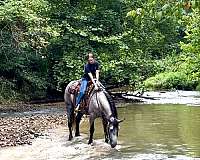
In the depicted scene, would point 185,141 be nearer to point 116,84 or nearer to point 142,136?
point 142,136

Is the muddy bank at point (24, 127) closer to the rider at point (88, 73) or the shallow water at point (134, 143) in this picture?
the shallow water at point (134, 143)

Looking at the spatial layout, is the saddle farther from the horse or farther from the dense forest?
the dense forest

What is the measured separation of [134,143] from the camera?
12.0 metres

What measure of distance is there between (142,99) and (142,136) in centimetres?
1248

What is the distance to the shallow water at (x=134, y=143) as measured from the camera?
10539 mm

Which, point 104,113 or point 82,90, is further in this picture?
point 82,90

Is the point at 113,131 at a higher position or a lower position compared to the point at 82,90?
lower

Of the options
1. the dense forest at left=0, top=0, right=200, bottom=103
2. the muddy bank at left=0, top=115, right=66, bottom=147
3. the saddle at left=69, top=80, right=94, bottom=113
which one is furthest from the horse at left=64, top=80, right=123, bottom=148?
the dense forest at left=0, top=0, right=200, bottom=103

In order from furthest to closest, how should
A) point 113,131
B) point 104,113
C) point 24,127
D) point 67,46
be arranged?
point 67,46, point 24,127, point 104,113, point 113,131

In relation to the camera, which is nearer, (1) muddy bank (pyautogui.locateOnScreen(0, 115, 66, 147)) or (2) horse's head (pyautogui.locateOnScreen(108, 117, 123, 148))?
(2) horse's head (pyautogui.locateOnScreen(108, 117, 123, 148))

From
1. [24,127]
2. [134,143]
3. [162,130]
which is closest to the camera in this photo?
[134,143]

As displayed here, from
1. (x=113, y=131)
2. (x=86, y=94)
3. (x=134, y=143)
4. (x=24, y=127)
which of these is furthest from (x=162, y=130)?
(x=24, y=127)

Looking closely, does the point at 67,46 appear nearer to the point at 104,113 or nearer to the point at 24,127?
the point at 24,127

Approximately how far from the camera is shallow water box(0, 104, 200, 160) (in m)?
10.5
